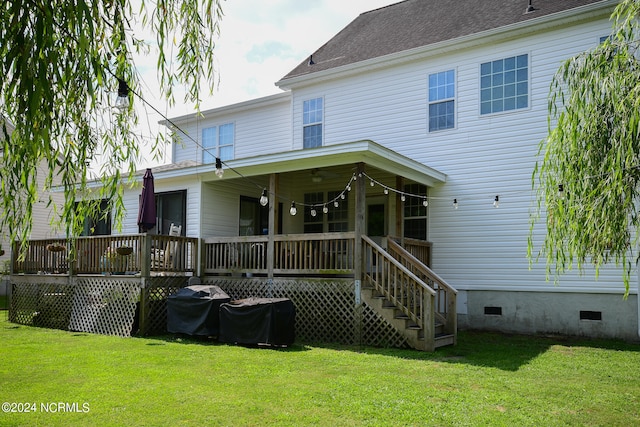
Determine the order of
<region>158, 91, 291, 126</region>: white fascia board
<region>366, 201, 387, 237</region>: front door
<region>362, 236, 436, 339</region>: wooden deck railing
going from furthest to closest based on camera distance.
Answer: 1. <region>158, 91, 291, 126</region>: white fascia board
2. <region>366, 201, 387, 237</region>: front door
3. <region>362, 236, 436, 339</region>: wooden deck railing

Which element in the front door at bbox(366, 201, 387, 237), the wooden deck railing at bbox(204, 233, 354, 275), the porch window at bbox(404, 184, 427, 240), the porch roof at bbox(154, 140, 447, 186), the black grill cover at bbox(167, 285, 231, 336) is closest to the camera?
the porch roof at bbox(154, 140, 447, 186)

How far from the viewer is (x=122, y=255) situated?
1161 cm

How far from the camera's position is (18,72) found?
3486 millimetres

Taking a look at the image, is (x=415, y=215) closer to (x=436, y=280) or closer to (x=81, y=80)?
(x=436, y=280)

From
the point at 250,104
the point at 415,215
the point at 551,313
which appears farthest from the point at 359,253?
the point at 250,104

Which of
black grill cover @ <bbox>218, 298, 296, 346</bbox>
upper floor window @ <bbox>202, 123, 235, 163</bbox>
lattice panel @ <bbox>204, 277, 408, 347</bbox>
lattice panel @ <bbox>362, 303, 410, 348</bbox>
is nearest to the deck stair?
lattice panel @ <bbox>362, 303, 410, 348</bbox>

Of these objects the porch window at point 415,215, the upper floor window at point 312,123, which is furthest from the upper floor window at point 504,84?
the upper floor window at point 312,123

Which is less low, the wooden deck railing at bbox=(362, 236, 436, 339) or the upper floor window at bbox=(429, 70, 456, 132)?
the upper floor window at bbox=(429, 70, 456, 132)

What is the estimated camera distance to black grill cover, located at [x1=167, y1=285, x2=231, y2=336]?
10.2 m

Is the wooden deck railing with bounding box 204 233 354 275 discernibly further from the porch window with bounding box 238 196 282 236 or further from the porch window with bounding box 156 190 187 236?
→ the porch window with bounding box 238 196 282 236

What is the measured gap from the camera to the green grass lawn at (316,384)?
5.38m

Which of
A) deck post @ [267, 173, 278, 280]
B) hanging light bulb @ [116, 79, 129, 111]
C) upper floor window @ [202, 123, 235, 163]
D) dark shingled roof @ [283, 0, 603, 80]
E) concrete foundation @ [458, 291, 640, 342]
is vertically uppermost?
dark shingled roof @ [283, 0, 603, 80]

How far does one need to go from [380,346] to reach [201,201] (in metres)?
5.65

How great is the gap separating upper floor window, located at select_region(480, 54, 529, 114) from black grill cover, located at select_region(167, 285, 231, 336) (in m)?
7.46
